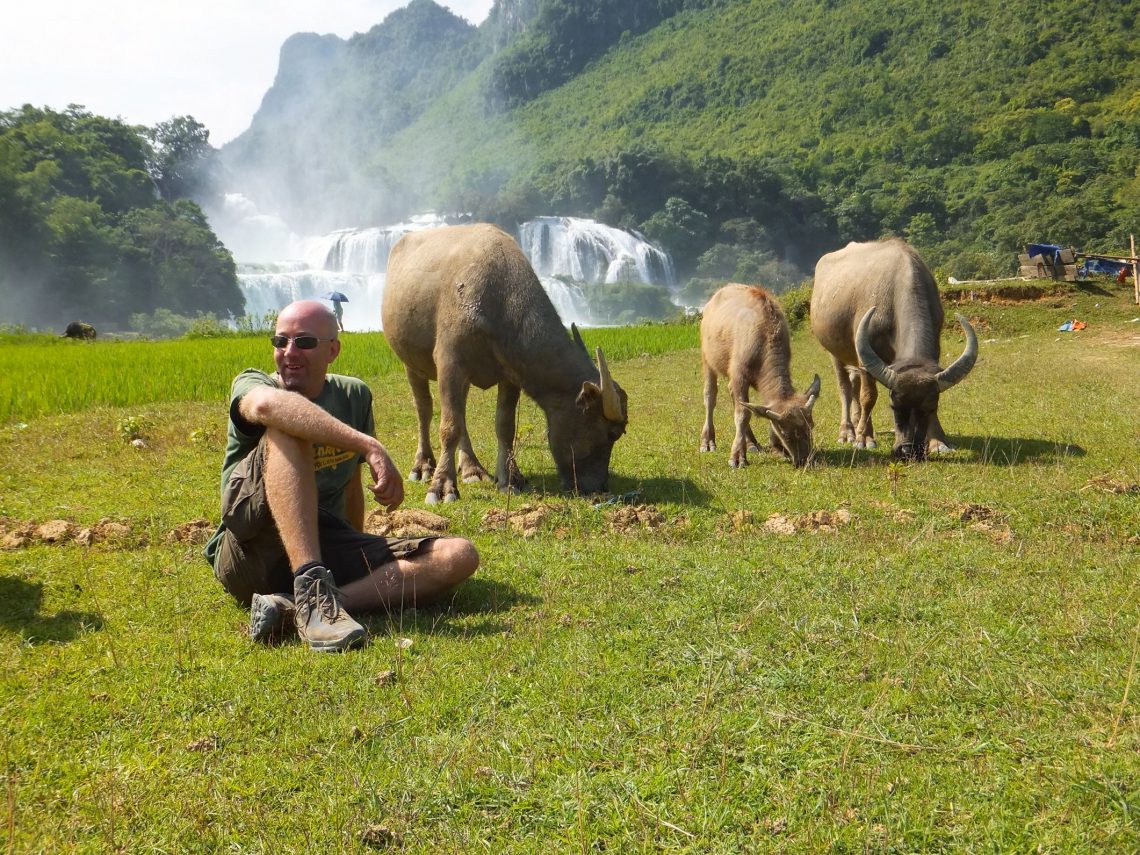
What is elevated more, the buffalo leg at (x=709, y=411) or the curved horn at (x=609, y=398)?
the curved horn at (x=609, y=398)

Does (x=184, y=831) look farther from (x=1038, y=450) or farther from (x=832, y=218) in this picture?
(x=832, y=218)

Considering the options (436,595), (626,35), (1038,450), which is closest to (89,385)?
(436,595)

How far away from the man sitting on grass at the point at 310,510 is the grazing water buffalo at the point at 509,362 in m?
2.84

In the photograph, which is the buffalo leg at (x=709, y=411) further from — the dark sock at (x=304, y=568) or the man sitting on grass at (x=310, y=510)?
the dark sock at (x=304, y=568)

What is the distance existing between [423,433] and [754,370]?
12.5ft

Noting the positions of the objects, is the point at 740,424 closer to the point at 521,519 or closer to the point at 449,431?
the point at 449,431

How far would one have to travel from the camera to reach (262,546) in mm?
4043

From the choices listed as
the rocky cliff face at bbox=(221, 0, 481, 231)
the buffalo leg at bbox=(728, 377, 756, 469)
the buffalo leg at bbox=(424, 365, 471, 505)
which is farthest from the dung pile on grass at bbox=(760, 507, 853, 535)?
the rocky cliff face at bbox=(221, 0, 481, 231)

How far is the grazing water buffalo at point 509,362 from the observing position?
7324 mm

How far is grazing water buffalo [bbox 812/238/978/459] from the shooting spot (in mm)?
8562

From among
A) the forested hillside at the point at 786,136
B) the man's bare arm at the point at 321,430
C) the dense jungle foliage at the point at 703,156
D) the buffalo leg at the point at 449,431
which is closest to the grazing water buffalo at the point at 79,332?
the dense jungle foliage at the point at 703,156

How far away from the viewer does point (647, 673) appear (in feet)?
11.2

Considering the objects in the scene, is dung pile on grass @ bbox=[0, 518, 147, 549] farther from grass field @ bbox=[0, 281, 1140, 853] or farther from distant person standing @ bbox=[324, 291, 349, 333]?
distant person standing @ bbox=[324, 291, 349, 333]

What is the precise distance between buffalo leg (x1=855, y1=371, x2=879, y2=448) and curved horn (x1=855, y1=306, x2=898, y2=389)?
0.56 m
